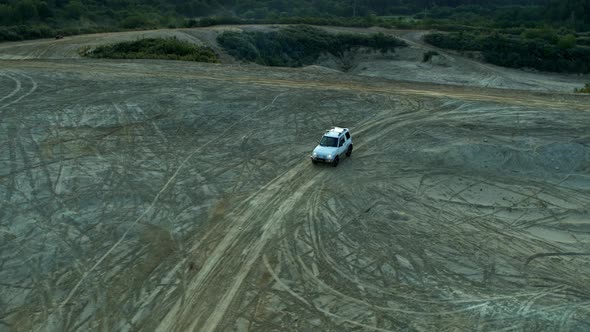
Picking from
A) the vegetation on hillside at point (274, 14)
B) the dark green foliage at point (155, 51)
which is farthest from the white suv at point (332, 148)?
the vegetation on hillside at point (274, 14)

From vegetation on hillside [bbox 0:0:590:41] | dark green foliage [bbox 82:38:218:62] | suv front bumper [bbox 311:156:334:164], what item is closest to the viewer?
suv front bumper [bbox 311:156:334:164]

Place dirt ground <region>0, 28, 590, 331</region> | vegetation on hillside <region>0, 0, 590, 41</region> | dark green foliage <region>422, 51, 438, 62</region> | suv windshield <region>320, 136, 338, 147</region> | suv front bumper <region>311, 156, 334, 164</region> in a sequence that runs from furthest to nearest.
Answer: vegetation on hillside <region>0, 0, 590, 41</region> → dark green foliage <region>422, 51, 438, 62</region> → suv windshield <region>320, 136, 338, 147</region> → suv front bumper <region>311, 156, 334, 164</region> → dirt ground <region>0, 28, 590, 331</region>

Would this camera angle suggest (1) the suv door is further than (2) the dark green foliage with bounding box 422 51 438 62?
No

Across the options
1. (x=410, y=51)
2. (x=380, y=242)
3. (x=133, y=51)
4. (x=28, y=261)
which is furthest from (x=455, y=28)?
(x=28, y=261)

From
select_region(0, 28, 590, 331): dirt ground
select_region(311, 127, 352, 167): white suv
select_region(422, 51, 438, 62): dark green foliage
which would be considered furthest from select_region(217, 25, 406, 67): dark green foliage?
select_region(311, 127, 352, 167): white suv

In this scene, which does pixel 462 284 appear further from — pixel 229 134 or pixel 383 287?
pixel 229 134

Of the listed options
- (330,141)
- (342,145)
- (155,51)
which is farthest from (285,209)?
(155,51)

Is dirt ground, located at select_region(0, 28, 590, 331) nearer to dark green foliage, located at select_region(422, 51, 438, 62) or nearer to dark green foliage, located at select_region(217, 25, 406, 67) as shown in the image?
dark green foliage, located at select_region(217, 25, 406, 67)

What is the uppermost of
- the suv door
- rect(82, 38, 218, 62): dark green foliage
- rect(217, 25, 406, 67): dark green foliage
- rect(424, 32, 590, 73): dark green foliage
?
rect(82, 38, 218, 62): dark green foliage
